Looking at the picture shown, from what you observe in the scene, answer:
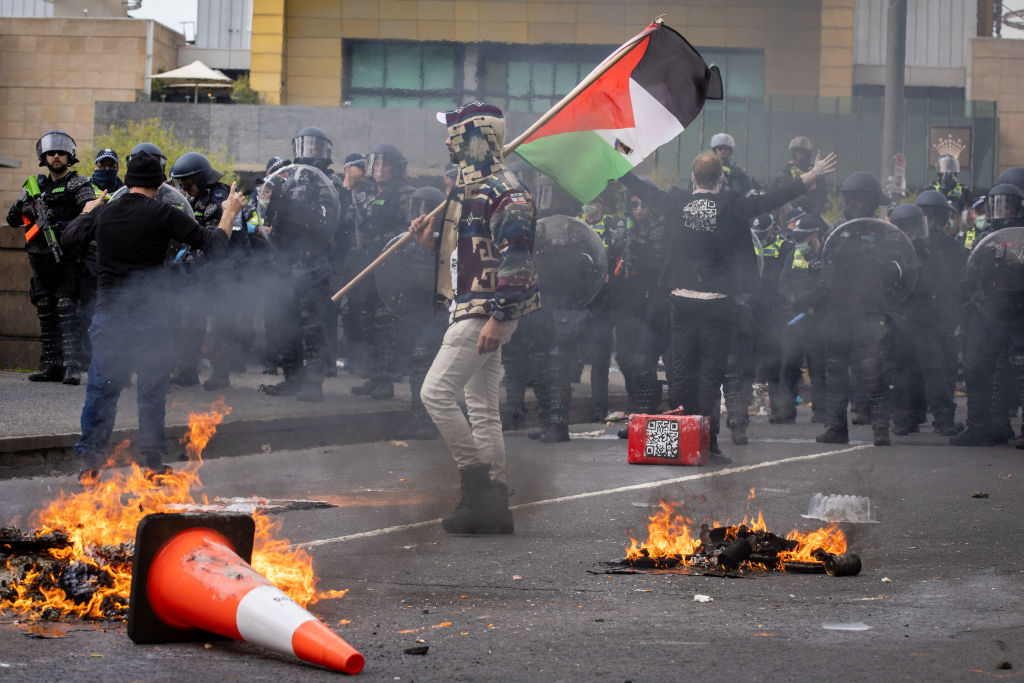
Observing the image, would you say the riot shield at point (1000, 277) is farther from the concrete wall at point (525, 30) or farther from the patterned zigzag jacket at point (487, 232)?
the concrete wall at point (525, 30)

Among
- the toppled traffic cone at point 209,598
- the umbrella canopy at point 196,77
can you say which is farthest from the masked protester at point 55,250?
the umbrella canopy at point 196,77

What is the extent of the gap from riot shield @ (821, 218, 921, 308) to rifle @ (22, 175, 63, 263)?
21.3 ft

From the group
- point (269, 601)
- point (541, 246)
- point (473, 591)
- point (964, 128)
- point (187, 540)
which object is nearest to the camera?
point (269, 601)

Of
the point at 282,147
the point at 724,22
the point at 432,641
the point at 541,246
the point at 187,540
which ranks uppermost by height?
the point at 724,22

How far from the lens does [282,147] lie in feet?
105

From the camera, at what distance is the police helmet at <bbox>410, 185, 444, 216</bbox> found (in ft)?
36.2

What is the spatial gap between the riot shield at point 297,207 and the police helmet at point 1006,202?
210 inches

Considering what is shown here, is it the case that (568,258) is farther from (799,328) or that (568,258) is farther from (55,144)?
(55,144)

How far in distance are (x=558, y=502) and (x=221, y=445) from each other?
3.31 m

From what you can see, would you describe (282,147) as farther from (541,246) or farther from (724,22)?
(541,246)

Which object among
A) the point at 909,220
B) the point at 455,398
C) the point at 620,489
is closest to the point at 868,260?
the point at 909,220

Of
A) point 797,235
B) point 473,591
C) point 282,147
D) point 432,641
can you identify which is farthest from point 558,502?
point 282,147

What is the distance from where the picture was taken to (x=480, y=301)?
644 cm

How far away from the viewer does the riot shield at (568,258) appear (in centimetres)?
1009
